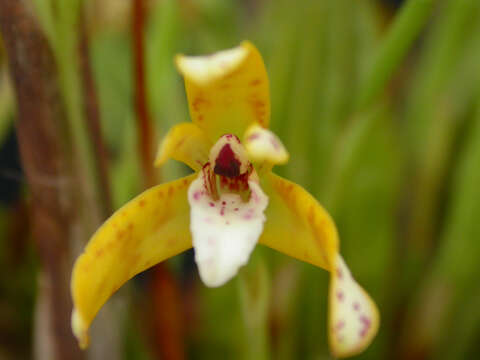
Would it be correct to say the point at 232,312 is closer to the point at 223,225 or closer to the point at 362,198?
→ the point at 362,198

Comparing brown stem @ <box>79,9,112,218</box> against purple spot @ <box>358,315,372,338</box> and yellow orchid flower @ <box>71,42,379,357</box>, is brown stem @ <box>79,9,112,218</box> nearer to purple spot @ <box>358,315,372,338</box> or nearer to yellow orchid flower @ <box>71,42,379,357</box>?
yellow orchid flower @ <box>71,42,379,357</box>

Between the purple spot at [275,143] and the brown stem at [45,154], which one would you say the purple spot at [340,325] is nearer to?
the purple spot at [275,143]

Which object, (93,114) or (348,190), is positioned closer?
(93,114)

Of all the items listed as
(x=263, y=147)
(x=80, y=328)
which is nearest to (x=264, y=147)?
(x=263, y=147)

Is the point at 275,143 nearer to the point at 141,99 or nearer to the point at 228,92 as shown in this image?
the point at 228,92

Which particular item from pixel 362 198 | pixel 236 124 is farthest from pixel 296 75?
pixel 236 124
